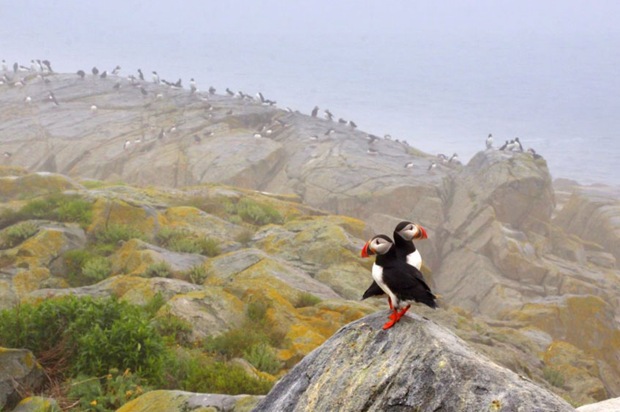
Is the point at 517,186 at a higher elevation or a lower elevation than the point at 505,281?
higher

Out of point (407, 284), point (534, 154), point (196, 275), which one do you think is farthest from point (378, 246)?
point (534, 154)

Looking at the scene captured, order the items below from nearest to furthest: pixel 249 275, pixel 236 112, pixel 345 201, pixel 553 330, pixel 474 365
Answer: pixel 474 365 < pixel 249 275 < pixel 553 330 < pixel 345 201 < pixel 236 112

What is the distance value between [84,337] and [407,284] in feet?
23.2

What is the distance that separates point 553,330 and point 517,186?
1913 centimetres

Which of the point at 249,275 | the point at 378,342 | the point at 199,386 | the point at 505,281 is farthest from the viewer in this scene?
the point at 505,281

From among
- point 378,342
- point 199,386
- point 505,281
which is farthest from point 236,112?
point 378,342

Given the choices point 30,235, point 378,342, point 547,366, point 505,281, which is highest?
point 378,342

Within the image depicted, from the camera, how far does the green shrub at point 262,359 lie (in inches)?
498

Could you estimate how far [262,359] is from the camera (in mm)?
Answer: 12688

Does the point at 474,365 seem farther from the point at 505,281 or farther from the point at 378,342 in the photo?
the point at 505,281

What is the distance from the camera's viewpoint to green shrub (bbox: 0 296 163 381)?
10648 mm

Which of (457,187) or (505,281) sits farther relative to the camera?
(457,187)

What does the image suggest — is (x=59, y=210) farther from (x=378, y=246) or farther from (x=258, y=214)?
(x=378, y=246)

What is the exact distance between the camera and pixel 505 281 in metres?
34.5
